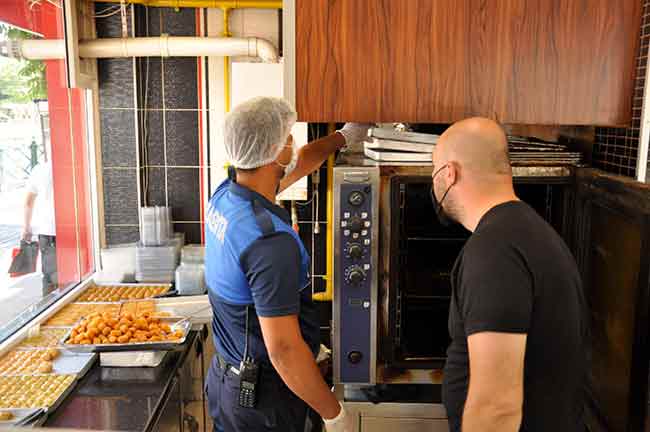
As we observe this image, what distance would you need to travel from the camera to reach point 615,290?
144cm

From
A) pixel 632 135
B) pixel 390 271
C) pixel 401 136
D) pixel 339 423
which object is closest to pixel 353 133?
pixel 401 136

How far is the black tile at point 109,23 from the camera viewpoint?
3.08 metres

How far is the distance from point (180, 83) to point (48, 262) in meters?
1.20

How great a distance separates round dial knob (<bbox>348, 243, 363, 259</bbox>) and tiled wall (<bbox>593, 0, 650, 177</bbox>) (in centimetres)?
76

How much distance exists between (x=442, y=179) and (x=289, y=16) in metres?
0.70

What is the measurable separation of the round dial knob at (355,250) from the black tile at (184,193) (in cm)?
194

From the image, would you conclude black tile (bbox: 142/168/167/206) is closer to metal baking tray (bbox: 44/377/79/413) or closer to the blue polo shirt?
metal baking tray (bbox: 44/377/79/413)

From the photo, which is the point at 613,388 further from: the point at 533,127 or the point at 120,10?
the point at 120,10

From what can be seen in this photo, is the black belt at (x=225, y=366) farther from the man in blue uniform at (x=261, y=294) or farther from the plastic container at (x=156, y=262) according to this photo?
the plastic container at (x=156, y=262)

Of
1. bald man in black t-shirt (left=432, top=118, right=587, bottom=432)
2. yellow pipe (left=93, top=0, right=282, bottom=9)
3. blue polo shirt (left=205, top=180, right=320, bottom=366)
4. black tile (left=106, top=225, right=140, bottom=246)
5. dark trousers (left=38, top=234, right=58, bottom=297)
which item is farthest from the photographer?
black tile (left=106, top=225, right=140, bottom=246)

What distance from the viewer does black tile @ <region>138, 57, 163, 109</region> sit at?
124 inches

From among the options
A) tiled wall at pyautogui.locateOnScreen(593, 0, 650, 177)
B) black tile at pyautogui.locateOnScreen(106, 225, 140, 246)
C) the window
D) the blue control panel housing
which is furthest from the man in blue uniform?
black tile at pyautogui.locateOnScreen(106, 225, 140, 246)

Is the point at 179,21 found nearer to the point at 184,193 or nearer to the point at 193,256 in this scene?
the point at 184,193

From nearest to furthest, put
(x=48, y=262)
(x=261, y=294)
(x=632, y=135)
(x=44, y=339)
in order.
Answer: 1. (x=261, y=294)
2. (x=632, y=135)
3. (x=44, y=339)
4. (x=48, y=262)
